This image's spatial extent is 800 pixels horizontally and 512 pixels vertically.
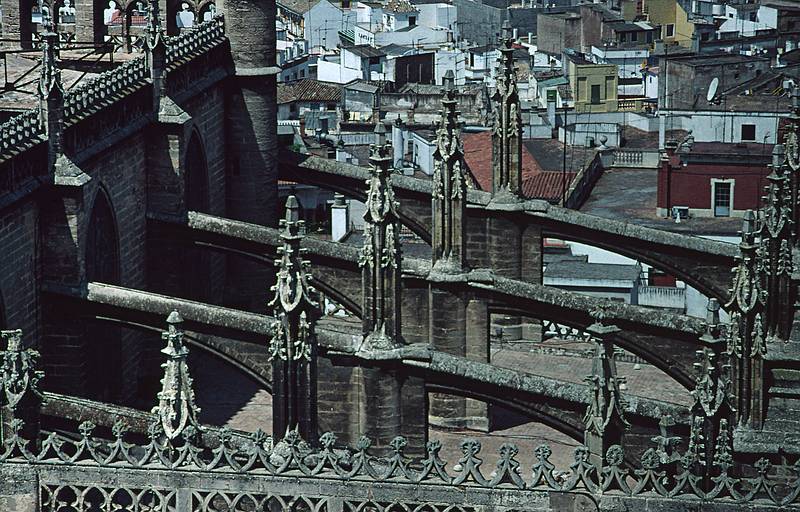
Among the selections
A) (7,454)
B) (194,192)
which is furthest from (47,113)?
(7,454)

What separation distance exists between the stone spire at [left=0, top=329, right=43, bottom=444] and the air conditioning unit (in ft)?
181

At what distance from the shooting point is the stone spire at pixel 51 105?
47.9 metres

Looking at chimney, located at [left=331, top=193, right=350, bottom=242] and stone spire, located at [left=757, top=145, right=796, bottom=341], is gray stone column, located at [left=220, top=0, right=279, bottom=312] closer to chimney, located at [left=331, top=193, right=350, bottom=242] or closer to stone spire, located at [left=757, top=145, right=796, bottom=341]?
chimney, located at [left=331, top=193, right=350, bottom=242]

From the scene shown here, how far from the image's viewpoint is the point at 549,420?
44875mm

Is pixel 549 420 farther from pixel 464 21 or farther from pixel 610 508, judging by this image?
pixel 464 21

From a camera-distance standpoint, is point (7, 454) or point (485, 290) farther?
point (485, 290)

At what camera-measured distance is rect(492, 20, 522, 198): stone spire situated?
56906mm

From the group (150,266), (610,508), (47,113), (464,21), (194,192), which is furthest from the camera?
(464,21)

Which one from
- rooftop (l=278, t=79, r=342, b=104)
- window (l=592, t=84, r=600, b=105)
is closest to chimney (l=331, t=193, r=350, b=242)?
rooftop (l=278, t=79, r=342, b=104)

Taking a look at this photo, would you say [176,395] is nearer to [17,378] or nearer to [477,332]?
[17,378]

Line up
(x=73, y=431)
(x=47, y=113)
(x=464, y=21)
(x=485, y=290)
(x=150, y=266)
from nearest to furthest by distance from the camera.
Answer: (x=73, y=431) → (x=47, y=113) → (x=485, y=290) → (x=150, y=266) → (x=464, y=21)

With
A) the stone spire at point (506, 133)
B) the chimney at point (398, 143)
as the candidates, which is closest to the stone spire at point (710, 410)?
the stone spire at point (506, 133)

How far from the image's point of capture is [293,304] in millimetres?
34438

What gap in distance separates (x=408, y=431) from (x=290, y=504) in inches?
664
